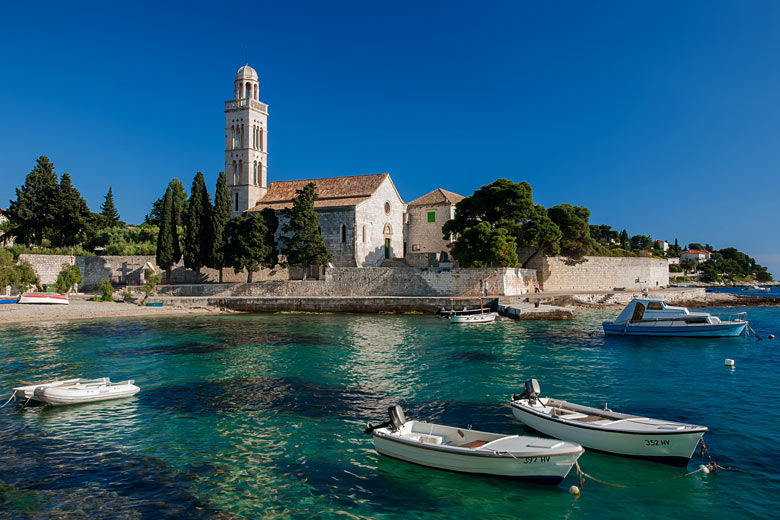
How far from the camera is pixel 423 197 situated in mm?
45062

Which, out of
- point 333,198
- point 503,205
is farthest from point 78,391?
point 333,198

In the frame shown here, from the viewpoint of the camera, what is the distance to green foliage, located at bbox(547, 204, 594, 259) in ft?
133

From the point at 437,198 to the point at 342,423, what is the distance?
35450mm

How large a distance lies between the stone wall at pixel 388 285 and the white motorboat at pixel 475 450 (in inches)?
1043

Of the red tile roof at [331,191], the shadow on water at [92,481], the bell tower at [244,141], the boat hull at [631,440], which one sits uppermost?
the bell tower at [244,141]

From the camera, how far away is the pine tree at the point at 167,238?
39.4m

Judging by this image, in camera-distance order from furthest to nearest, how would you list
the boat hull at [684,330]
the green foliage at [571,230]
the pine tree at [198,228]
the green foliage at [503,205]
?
the green foliage at [571,230]
the pine tree at [198,228]
the green foliage at [503,205]
the boat hull at [684,330]

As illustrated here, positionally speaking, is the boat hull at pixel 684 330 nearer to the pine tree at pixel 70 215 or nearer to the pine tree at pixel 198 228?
A: the pine tree at pixel 198 228

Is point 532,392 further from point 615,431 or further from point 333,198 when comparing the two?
point 333,198

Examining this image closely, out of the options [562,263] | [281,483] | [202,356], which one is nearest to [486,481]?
[281,483]

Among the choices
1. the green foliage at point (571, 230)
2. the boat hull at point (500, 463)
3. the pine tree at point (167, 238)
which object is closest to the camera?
the boat hull at point (500, 463)

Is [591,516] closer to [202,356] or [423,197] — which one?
[202,356]

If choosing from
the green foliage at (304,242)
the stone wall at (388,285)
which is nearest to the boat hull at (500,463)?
the stone wall at (388,285)

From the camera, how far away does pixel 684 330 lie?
21.1 m
